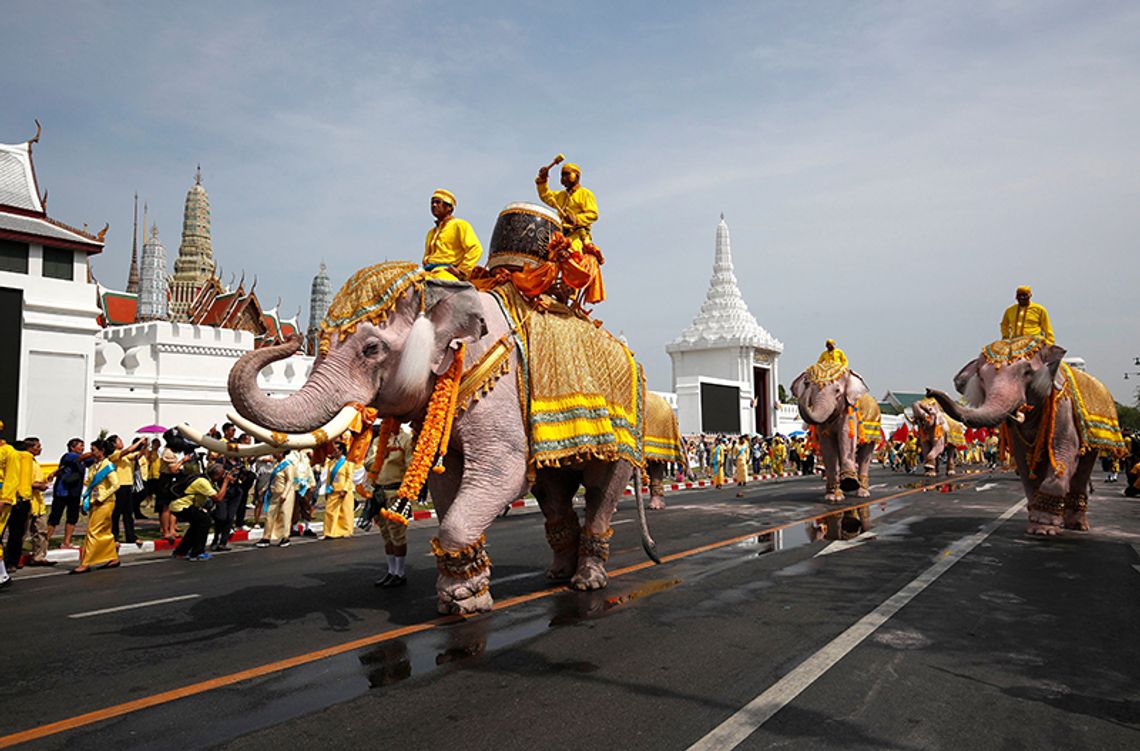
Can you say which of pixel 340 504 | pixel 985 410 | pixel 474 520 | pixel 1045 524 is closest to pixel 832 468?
pixel 1045 524

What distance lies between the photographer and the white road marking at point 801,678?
11.0 feet

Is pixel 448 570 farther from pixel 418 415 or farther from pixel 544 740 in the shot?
pixel 544 740

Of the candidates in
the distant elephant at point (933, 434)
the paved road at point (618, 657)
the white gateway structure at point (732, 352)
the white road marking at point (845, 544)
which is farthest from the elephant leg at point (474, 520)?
the white gateway structure at point (732, 352)

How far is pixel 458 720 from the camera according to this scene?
358 cm

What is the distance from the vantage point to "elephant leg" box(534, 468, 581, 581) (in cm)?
689

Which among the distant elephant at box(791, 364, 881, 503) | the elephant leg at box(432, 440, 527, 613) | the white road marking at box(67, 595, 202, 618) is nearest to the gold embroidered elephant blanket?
the elephant leg at box(432, 440, 527, 613)

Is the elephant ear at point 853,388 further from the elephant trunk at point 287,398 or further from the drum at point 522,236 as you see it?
the elephant trunk at point 287,398

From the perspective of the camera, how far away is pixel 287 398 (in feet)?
15.9

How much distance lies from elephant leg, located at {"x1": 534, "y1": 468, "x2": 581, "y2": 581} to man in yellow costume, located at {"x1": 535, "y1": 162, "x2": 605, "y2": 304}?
1596 mm

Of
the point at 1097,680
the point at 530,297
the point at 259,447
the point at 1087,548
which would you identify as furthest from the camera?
the point at 1087,548

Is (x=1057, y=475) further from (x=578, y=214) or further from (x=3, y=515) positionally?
(x=3, y=515)

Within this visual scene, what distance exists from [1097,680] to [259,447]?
15.9 ft

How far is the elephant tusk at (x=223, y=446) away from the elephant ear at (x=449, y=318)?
1.17 meters

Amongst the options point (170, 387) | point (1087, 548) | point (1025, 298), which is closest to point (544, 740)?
point (1087, 548)
